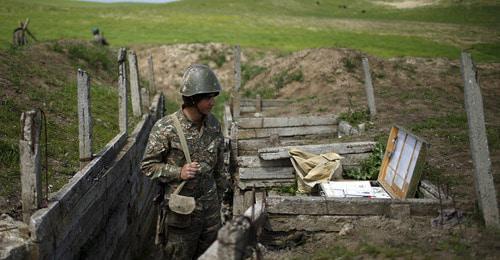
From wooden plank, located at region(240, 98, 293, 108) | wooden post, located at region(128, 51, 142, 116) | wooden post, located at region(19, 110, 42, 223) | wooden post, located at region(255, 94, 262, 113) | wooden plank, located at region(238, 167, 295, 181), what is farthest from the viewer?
wooden plank, located at region(240, 98, 293, 108)

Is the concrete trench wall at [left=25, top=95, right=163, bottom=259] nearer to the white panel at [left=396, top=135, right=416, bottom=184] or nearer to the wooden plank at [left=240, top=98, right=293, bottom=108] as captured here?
the white panel at [left=396, top=135, right=416, bottom=184]

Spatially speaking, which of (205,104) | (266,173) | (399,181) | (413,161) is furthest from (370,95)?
(205,104)

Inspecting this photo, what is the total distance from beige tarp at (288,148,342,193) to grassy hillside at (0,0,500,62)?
734 inches

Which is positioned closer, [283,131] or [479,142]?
[479,142]

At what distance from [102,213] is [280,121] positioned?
5.04 meters

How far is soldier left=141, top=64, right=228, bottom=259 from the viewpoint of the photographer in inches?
202

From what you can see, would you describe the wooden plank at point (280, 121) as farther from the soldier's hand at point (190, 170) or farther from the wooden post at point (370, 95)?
the soldier's hand at point (190, 170)

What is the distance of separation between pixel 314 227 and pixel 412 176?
4.76 ft

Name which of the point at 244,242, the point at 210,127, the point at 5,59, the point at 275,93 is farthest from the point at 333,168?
the point at 275,93

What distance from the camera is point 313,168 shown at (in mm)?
7805

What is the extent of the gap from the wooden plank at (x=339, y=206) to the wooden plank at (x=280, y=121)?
518 centimetres

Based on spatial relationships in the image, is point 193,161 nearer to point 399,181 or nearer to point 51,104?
point 399,181

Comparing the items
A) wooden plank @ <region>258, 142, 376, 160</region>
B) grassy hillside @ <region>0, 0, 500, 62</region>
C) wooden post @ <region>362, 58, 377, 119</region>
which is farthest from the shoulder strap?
grassy hillside @ <region>0, 0, 500, 62</region>

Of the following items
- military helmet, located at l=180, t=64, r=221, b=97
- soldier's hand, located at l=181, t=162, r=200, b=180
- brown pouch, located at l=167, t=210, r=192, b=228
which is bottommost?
brown pouch, located at l=167, t=210, r=192, b=228
